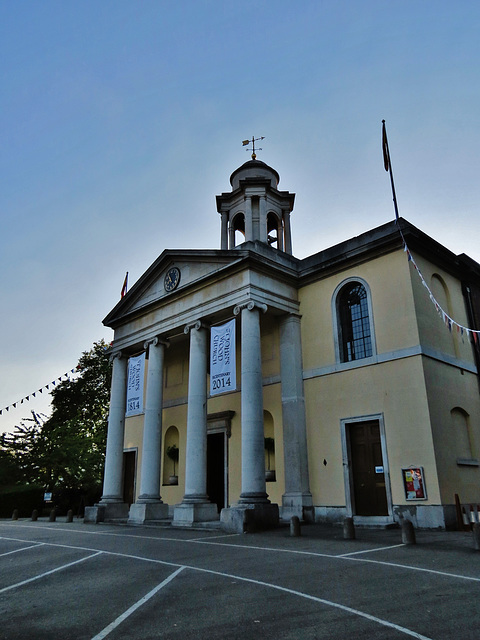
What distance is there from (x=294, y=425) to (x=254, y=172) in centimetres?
1277

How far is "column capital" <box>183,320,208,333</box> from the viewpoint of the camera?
19.5 m

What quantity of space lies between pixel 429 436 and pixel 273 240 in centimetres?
1234

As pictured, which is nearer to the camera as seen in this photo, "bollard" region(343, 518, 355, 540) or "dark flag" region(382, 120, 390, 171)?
"bollard" region(343, 518, 355, 540)

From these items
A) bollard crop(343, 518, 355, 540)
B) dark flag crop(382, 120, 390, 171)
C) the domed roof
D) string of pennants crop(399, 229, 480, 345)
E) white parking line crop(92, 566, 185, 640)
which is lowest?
white parking line crop(92, 566, 185, 640)

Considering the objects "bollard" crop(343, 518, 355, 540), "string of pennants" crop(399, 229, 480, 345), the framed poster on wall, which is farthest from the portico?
"string of pennants" crop(399, 229, 480, 345)

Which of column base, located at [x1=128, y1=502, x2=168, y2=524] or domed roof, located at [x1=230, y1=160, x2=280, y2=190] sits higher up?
domed roof, located at [x1=230, y1=160, x2=280, y2=190]

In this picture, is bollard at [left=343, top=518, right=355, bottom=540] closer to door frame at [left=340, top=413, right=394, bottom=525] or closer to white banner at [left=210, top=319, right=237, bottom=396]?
door frame at [left=340, top=413, right=394, bottom=525]

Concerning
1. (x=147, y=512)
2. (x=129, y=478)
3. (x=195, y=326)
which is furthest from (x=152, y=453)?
(x=129, y=478)

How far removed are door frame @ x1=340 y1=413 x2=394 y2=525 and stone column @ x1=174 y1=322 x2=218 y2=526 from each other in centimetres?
468

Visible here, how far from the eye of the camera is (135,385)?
21.4m

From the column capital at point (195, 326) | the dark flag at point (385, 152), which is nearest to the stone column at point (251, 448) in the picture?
the column capital at point (195, 326)

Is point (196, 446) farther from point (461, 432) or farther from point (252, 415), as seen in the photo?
point (461, 432)

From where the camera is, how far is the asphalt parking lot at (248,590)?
17.0ft

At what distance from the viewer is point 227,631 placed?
16.6ft
